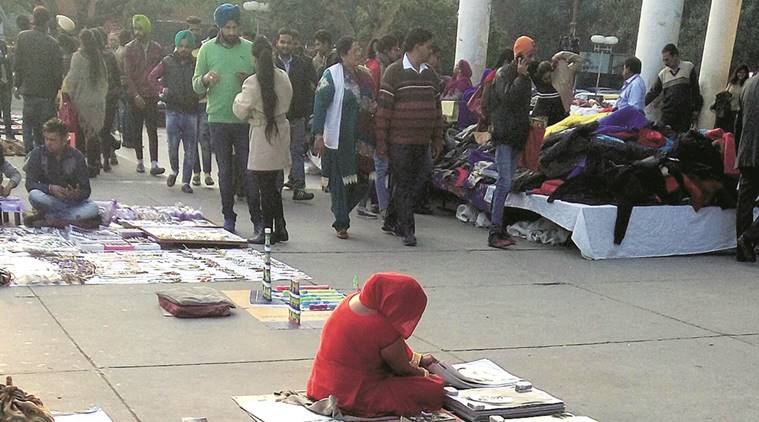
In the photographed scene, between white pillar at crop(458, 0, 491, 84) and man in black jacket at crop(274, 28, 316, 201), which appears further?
white pillar at crop(458, 0, 491, 84)

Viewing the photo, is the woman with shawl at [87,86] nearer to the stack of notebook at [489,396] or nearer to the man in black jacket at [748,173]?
the man in black jacket at [748,173]

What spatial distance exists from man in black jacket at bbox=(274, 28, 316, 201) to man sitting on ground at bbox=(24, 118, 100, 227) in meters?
2.81

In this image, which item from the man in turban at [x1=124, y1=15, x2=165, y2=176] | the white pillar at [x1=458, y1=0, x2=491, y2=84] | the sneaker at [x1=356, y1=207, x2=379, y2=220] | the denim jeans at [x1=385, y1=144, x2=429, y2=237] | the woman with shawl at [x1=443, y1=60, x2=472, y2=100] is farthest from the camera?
the white pillar at [x1=458, y1=0, x2=491, y2=84]

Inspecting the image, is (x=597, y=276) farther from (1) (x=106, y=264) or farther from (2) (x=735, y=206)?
(1) (x=106, y=264)

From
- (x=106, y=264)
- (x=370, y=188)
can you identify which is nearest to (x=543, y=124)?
(x=370, y=188)

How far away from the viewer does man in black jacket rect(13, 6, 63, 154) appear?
11.5 metres

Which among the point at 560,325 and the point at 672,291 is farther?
the point at 672,291

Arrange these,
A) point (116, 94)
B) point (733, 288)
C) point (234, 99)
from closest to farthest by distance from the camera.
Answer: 1. point (733, 288)
2. point (234, 99)
3. point (116, 94)

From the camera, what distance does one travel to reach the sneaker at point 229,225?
9258 mm

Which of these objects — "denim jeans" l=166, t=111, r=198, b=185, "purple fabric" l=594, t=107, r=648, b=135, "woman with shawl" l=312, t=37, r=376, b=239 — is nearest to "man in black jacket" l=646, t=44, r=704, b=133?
"purple fabric" l=594, t=107, r=648, b=135

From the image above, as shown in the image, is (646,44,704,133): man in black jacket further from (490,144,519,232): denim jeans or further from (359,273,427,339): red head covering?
(359,273,427,339): red head covering

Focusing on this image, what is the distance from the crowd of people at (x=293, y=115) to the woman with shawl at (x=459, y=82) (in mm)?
2155

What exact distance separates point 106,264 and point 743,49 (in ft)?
102

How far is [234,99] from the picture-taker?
29.8ft
